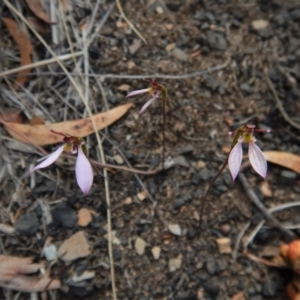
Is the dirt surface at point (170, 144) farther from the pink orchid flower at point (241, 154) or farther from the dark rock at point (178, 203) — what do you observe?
the pink orchid flower at point (241, 154)

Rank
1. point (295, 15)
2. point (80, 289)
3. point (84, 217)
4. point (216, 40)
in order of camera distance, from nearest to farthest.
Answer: point (80, 289) < point (84, 217) < point (216, 40) < point (295, 15)

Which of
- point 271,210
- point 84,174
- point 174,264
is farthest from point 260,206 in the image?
point 84,174

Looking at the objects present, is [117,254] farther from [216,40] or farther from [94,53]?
[216,40]

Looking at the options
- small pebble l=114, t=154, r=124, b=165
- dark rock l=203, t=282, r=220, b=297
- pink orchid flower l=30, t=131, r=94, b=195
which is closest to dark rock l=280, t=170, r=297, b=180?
dark rock l=203, t=282, r=220, b=297

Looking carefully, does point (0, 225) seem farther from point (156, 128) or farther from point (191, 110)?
point (191, 110)

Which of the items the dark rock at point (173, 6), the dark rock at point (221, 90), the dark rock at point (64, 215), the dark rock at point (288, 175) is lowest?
the dark rock at point (288, 175)

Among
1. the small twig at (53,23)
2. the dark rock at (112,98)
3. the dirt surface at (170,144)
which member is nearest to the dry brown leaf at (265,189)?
the dirt surface at (170,144)
